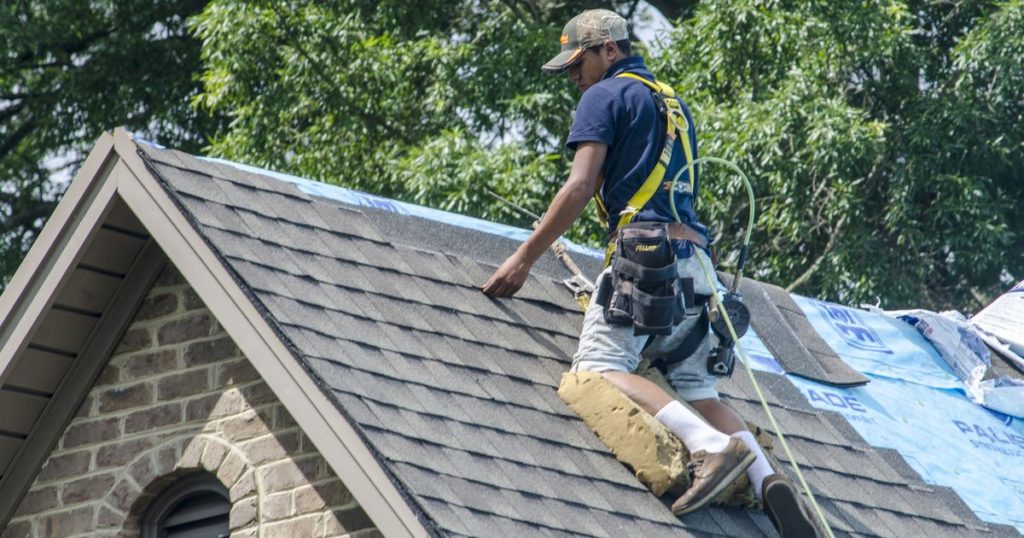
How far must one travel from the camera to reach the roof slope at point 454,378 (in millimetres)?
6480

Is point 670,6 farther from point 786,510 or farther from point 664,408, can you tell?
point 786,510

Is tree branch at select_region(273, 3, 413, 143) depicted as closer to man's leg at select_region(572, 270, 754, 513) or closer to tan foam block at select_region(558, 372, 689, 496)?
man's leg at select_region(572, 270, 754, 513)

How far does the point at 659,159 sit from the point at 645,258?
56cm

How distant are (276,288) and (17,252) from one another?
15.9 meters

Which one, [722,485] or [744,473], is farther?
[744,473]

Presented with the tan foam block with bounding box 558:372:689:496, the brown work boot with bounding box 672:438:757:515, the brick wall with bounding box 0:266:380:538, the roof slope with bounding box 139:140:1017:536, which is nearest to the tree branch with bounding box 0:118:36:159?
the roof slope with bounding box 139:140:1017:536

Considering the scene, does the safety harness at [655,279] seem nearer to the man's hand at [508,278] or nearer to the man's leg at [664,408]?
the man's leg at [664,408]

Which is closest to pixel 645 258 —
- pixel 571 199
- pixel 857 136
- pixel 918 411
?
pixel 571 199

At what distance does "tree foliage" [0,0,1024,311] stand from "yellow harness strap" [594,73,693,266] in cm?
→ 782

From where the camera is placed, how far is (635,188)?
25.1 ft

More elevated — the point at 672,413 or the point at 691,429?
the point at 672,413

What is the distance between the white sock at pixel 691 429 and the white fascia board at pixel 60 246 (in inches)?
94.3

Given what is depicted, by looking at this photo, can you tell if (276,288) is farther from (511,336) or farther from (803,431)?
(803,431)

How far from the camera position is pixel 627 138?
7684 mm
